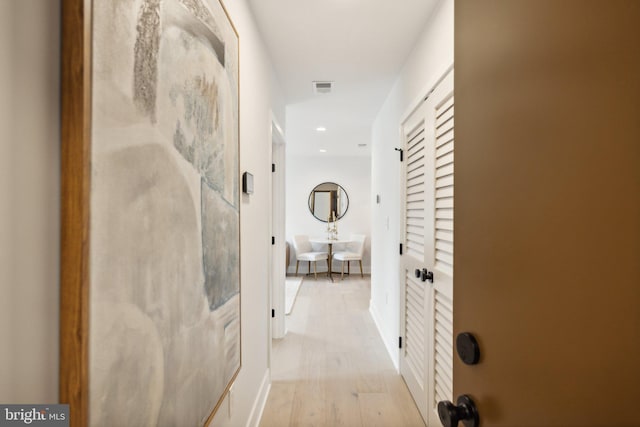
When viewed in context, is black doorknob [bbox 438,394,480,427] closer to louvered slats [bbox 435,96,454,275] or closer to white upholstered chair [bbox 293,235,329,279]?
louvered slats [bbox 435,96,454,275]

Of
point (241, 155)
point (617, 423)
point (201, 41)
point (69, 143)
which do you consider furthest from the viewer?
point (241, 155)

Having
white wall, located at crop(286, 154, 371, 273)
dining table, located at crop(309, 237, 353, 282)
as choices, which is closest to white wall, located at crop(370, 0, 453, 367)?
dining table, located at crop(309, 237, 353, 282)

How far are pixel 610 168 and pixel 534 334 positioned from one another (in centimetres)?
29

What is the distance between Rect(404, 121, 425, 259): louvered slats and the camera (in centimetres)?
216

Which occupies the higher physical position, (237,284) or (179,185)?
(179,185)

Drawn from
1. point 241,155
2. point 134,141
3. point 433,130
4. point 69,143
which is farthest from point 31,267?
point 433,130

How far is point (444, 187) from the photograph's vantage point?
173 centimetres

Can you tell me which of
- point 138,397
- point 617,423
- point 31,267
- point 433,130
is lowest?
point 138,397

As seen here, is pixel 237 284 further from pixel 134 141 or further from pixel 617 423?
pixel 617 423

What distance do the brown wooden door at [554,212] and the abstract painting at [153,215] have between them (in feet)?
2.34

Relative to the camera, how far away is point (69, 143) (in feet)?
1.70

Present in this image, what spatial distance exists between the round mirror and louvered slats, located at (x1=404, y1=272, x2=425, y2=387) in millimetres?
4636

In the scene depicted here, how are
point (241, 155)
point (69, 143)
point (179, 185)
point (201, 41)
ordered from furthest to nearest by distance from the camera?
point (241, 155) < point (201, 41) < point (179, 185) < point (69, 143)

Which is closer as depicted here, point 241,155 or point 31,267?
point 31,267
